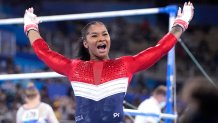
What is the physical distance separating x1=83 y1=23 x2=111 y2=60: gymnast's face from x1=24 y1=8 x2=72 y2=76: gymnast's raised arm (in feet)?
0.53

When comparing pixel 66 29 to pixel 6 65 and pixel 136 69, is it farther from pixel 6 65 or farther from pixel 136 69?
pixel 136 69

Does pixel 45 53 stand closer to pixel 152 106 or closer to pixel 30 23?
pixel 30 23

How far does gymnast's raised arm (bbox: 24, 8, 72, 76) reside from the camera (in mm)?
2955

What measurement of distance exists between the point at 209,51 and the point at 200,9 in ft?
3.52

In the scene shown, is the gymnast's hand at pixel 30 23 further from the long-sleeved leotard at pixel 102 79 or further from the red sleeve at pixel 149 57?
→ the red sleeve at pixel 149 57

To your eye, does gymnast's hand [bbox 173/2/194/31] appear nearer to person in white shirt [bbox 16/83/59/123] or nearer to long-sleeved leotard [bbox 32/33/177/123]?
long-sleeved leotard [bbox 32/33/177/123]

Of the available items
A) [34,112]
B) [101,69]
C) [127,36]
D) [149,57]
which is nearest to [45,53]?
[101,69]

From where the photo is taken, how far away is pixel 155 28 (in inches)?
467

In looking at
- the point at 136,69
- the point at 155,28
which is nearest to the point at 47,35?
the point at 155,28

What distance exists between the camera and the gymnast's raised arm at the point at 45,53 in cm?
296

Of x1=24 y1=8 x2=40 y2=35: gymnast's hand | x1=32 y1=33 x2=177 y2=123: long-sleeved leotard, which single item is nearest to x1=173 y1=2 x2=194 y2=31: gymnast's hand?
x1=32 y1=33 x2=177 y2=123: long-sleeved leotard

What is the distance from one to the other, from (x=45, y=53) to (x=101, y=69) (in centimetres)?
36

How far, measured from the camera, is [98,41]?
9.46 feet

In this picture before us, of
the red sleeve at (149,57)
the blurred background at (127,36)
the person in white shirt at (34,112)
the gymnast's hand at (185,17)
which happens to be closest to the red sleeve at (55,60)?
the red sleeve at (149,57)
